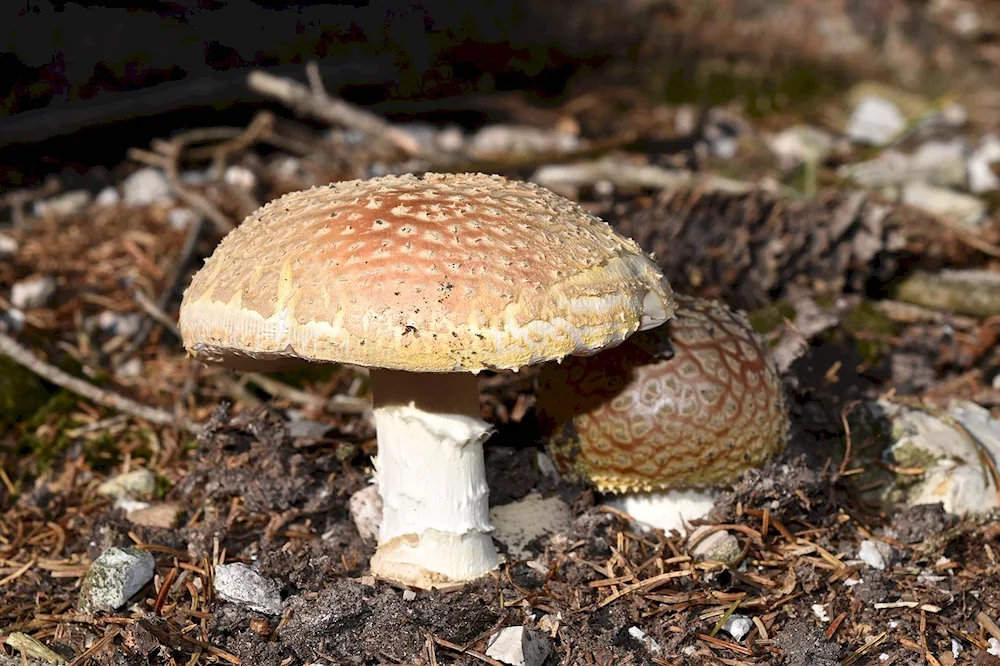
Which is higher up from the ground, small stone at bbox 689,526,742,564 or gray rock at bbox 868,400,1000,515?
small stone at bbox 689,526,742,564

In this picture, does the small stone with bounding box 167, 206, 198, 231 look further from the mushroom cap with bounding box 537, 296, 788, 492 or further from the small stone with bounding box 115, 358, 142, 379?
the mushroom cap with bounding box 537, 296, 788, 492

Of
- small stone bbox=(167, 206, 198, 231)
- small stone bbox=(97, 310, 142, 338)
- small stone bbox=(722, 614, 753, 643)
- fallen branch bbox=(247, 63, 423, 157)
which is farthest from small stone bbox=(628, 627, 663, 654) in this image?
small stone bbox=(167, 206, 198, 231)

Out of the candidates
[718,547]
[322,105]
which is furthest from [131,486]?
[322,105]

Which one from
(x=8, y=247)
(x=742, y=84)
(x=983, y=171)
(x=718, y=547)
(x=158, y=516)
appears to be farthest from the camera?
(x=742, y=84)

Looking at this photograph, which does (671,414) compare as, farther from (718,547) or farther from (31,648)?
(31,648)

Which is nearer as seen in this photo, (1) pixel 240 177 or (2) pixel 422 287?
(2) pixel 422 287

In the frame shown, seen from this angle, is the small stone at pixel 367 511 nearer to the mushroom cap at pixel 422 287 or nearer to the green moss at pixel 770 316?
the mushroom cap at pixel 422 287
